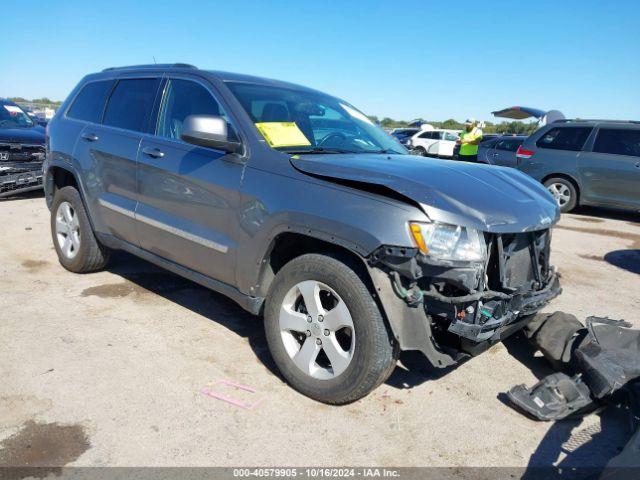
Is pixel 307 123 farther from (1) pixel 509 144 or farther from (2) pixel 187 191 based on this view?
(1) pixel 509 144

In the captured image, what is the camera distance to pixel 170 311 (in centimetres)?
433

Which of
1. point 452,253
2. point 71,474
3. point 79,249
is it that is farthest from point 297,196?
point 79,249

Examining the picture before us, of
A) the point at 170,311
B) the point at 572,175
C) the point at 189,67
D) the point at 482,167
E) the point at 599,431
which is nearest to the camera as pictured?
the point at 599,431

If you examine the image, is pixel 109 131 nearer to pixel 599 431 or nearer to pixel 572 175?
pixel 599 431

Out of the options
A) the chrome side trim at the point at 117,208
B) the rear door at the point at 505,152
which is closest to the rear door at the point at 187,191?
the chrome side trim at the point at 117,208

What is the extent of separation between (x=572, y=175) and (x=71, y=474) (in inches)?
382

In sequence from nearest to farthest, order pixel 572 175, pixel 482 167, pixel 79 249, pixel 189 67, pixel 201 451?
pixel 201 451 → pixel 482 167 → pixel 189 67 → pixel 79 249 → pixel 572 175

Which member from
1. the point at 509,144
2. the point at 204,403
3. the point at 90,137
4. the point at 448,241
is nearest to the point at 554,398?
the point at 448,241

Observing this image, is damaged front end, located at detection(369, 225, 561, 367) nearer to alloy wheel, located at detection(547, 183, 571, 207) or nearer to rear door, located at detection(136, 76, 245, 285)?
rear door, located at detection(136, 76, 245, 285)

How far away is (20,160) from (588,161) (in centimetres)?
1009

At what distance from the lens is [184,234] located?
366cm

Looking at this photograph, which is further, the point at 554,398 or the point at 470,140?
the point at 470,140

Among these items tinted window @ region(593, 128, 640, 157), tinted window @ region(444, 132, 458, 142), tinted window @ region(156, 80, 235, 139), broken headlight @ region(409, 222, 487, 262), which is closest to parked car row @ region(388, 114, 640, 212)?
tinted window @ region(593, 128, 640, 157)

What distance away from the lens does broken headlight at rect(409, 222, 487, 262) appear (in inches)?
102
